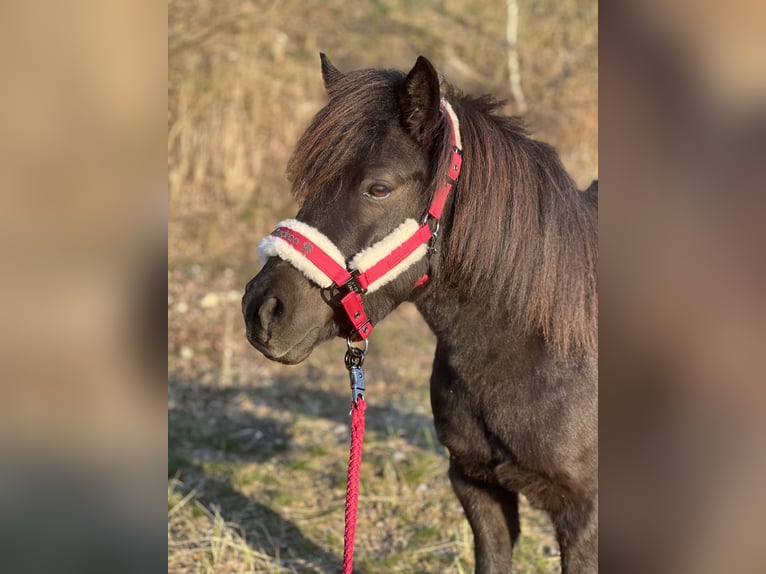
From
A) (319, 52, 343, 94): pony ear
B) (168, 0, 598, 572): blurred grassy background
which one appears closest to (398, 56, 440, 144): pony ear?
(319, 52, 343, 94): pony ear

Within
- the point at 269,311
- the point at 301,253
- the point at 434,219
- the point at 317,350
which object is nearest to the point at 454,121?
the point at 434,219

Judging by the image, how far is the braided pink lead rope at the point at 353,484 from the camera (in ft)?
7.36

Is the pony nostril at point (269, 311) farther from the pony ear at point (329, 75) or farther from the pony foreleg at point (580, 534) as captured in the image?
the pony foreleg at point (580, 534)

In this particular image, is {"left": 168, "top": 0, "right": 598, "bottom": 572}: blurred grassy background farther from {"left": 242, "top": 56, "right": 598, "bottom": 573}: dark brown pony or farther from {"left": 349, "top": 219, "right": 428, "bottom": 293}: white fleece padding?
{"left": 349, "top": 219, "right": 428, "bottom": 293}: white fleece padding

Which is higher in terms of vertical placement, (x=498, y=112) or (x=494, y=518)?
(x=498, y=112)

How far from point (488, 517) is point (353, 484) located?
1.10 m

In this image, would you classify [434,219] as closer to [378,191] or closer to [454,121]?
→ [378,191]

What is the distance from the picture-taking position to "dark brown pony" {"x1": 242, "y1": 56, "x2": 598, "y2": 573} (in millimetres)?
2385

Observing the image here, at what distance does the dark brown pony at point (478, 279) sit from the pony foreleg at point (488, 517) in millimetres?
172

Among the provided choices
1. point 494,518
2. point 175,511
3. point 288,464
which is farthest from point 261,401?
point 494,518

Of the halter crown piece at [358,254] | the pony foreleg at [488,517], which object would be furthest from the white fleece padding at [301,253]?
the pony foreleg at [488,517]
